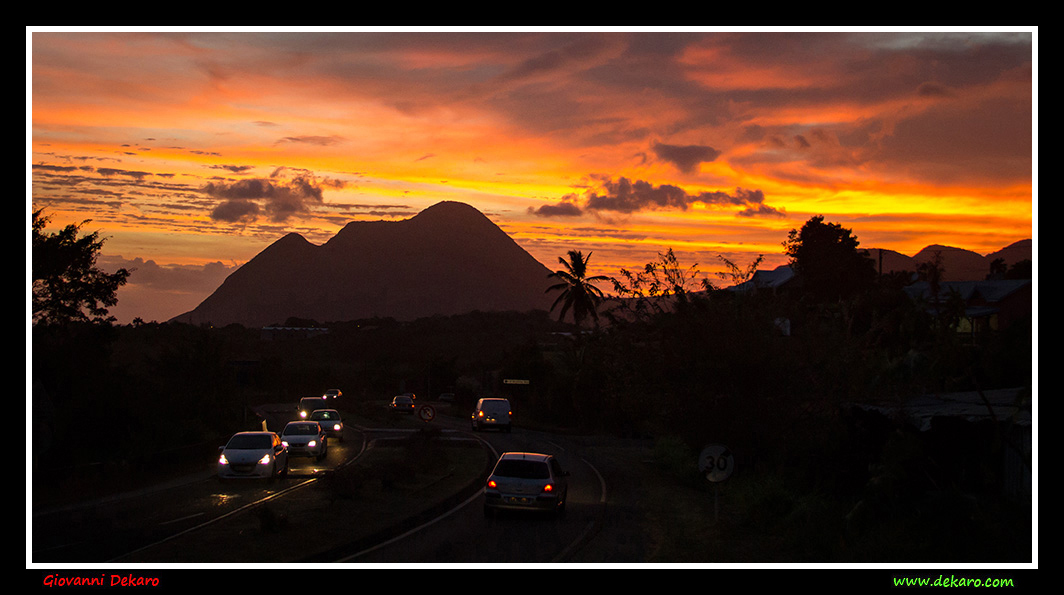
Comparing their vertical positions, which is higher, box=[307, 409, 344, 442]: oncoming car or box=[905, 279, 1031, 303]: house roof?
box=[905, 279, 1031, 303]: house roof

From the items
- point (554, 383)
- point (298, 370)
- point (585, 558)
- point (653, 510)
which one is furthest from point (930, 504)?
point (298, 370)

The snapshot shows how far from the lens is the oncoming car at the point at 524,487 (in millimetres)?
18953

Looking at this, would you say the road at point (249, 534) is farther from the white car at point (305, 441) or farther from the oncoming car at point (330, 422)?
the oncoming car at point (330, 422)

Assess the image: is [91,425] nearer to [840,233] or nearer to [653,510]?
[653,510]

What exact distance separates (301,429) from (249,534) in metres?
17.0

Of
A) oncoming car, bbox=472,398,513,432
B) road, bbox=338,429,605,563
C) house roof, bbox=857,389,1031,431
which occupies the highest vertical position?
house roof, bbox=857,389,1031,431

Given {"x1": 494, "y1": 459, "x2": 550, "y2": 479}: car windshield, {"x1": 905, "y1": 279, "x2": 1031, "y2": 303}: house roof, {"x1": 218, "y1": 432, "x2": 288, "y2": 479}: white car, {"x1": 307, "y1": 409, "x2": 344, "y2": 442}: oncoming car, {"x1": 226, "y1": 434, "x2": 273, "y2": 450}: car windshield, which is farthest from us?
{"x1": 905, "y1": 279, "x2": 1031, "y2": 303}: house roof

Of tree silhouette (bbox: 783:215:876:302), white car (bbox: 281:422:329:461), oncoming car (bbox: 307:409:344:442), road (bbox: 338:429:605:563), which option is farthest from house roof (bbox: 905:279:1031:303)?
road (bbox: 338:429:605:563)

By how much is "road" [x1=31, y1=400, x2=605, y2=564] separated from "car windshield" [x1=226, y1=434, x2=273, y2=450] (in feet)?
3.50

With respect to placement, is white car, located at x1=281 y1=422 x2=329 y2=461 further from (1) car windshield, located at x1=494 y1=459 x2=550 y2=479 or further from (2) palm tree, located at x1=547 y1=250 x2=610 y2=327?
(2) palm tree, located at x1=547 y1=250 x2=610 y2=327

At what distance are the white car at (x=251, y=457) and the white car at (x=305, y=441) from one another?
5410mm

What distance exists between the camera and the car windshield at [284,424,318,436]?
3231 centimetres

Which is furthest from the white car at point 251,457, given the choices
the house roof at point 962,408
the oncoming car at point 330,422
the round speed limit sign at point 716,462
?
the house roof at point 962,408

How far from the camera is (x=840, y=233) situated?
7525 cm
